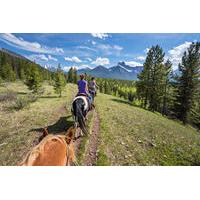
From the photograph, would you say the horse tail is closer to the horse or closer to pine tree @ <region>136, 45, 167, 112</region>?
the horse

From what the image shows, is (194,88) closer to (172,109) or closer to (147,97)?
(172,109)

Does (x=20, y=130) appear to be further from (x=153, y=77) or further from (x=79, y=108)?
(x=153, y=77)

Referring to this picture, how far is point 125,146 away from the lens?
7.98 m

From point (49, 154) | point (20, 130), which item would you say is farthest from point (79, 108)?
point (49, 154)

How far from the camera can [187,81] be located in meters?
23.5

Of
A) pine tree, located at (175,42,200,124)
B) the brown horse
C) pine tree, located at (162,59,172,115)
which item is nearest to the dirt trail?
the brown horse

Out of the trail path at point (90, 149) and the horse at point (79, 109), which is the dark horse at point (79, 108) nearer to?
the horse at point (79, 109)

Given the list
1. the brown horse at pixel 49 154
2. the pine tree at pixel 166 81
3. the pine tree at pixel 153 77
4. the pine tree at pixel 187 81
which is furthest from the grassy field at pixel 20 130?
the pine tree at pixel 166 81

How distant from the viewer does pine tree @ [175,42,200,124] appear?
22.6 metres

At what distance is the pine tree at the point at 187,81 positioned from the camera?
2261 centimetres

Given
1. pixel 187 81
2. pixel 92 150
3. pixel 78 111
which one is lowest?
pixel 92 150
